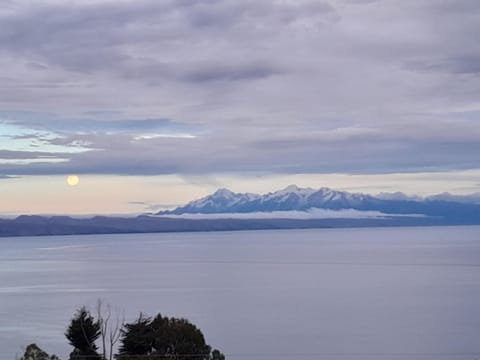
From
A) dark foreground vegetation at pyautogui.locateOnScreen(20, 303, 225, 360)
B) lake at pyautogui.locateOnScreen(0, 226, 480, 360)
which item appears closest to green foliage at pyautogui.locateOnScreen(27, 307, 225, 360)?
dark foreground vegetation at pyautogui.locateOnScreen(20, 303, 225, 360)

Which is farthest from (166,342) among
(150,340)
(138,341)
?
(138,341)

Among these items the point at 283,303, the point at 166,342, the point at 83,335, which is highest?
the point at 83,335

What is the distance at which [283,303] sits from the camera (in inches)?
2980

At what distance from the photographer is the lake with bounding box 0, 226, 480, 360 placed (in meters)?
54.1

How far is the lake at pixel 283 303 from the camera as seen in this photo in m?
54.1

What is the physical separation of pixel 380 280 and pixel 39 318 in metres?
47.9

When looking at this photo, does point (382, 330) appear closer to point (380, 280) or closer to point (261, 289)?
point (261, 289)

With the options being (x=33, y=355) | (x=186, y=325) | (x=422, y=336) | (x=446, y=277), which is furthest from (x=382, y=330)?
(x=446, y=277)

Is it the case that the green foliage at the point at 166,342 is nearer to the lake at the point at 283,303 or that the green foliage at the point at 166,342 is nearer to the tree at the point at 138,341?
the tree at the point at 138,341

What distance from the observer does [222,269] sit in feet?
412

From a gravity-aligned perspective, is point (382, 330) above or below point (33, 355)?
below

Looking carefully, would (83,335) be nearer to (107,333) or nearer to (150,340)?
(150,340)

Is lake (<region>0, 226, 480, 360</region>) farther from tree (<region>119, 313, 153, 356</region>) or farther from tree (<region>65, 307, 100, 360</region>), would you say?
tree (<region>119, 313, 153, 356</region>)

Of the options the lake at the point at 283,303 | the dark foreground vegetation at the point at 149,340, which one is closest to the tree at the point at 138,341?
the dark foreground vegetation at the point at 149,340
